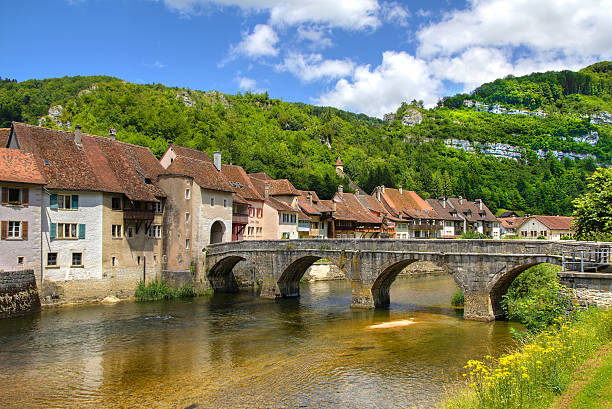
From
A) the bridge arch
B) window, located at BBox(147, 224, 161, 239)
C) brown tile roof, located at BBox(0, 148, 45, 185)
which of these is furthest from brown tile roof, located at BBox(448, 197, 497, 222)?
brown tile roof, located at BBox(0, 148, 45, 185)

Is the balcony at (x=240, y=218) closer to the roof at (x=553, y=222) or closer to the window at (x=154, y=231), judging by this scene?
the window at (x=154, y=231)

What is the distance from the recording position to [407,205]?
304 feet

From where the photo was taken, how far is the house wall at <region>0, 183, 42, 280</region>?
36.5m

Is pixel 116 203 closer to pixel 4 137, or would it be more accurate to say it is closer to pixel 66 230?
pixel 66 230

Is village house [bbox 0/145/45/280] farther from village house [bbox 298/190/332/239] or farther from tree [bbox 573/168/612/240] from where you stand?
tree [bbox 573/168/612/240]

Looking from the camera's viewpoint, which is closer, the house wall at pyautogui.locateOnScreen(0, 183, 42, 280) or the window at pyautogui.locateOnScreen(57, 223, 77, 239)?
the house wall at pyautogui.locateOnScreen(0, 183, 42, 280)

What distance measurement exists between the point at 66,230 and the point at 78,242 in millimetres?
1342

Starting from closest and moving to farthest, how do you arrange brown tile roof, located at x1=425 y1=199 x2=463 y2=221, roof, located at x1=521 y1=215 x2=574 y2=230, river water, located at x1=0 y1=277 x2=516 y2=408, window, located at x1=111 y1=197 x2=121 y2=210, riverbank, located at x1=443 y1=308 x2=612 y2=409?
1. riverbank, located at x1=443 y1=308 x2=612 y2=409
2. river water, located at x1=0 y1=277 x2=516 y2=408
3. window, located at x1=111 y1=197 x2=121 y2=210
4. roof, located at x1=521 y1=215 x2=574 y2=230
5. brown tile roof, located at x1=425 y1=199 x2=463 y2=221

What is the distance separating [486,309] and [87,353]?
24444 mm

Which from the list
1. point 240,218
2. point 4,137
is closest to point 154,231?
point 240,218

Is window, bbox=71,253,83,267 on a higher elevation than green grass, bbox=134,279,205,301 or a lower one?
higher

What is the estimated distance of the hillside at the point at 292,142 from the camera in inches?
3688

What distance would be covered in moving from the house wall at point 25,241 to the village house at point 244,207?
20.1 meters

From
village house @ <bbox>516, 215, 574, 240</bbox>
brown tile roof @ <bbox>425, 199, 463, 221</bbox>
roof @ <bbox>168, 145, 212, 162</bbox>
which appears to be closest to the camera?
roof @ <bbox>168, 145, 212, 162</bbox>
